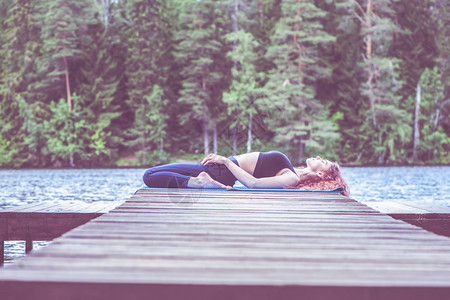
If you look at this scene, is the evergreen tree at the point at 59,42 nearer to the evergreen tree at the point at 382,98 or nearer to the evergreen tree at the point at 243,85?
the evergreen tree at the point at 243,85

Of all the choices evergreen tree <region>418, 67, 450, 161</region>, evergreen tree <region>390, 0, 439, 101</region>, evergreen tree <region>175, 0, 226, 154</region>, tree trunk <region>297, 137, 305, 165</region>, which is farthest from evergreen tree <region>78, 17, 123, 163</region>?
evergreen tree <region>418, 67, 450, 161</region>

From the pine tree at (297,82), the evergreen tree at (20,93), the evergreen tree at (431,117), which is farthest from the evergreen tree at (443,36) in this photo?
the evergreen tree at (20,93)

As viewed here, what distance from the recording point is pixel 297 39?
30.2 m

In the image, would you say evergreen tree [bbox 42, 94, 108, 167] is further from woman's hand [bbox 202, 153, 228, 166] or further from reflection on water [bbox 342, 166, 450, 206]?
woman's hand [bbox 202, 153, 228, 166]

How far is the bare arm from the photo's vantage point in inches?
206

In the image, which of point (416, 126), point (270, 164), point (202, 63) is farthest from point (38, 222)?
point (416, 126)

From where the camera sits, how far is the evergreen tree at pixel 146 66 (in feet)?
102

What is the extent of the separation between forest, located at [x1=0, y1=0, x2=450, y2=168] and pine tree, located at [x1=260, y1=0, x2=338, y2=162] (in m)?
0.08

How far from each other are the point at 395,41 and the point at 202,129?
45.2ft

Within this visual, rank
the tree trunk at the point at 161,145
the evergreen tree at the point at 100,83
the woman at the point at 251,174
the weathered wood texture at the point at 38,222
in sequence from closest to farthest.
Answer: the weathered wood texture at the point at 38,222, the woman at the point at 251,174, the tree trunk at the point at 161,145, the evergreen tree at the point at 100,83

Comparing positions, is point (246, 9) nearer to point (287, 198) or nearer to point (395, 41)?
point (395, 41)

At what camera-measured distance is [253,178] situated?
5363 millimetres

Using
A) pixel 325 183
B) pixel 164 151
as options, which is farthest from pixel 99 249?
pixel 164 151

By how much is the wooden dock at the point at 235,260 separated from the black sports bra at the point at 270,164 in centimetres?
167
